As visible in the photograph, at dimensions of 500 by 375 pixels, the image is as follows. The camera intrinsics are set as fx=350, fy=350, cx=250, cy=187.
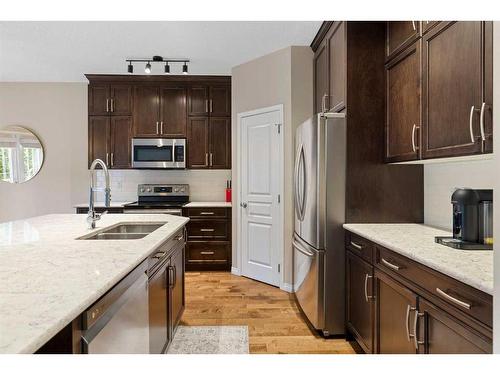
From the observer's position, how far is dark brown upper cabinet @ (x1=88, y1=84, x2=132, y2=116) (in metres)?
4.73

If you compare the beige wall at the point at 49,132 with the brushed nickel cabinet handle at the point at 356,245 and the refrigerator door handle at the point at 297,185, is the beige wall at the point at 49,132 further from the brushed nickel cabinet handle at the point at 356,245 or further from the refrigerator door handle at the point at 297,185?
the brushed nickel cabinet handle at the point at 356,245

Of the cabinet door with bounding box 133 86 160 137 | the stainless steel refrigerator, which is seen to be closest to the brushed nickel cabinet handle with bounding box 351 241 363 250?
the stainless steel refrigerator

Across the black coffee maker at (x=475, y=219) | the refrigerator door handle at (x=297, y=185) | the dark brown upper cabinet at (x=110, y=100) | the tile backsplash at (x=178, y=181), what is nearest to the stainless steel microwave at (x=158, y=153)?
the tile backsplash at (x=178, y=181)

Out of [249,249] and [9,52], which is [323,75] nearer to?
[249,249]

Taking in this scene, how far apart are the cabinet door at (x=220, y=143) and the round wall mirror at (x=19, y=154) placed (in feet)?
8.20

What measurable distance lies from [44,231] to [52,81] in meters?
3.74

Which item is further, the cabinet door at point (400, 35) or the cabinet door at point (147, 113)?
the cabinet door at point (147, 113)

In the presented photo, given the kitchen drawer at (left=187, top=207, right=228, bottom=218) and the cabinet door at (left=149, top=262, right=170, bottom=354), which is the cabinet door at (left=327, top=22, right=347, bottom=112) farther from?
the kitchen drawer at (left=187, top=207, right=228, bottom=218)

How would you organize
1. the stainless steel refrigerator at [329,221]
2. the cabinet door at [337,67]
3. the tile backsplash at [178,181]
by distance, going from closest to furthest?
the stainless steel refrigerator at [329,221] < the cabinet door at [337,67] < the tile backsplash at [178,181]

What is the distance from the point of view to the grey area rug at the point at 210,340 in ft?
7.97

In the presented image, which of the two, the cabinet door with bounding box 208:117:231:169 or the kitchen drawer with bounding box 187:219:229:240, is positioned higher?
the cabinet door with bounding box 208:117:231:169

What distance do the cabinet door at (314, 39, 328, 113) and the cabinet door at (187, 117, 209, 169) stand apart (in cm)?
171

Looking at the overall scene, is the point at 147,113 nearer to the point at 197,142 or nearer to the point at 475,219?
the point at 197,142

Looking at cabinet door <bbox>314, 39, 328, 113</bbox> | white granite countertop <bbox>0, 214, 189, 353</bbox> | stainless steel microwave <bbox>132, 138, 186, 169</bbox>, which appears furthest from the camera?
stainless steel microwave <bbox>132, 138, 186, 169</bbox>
